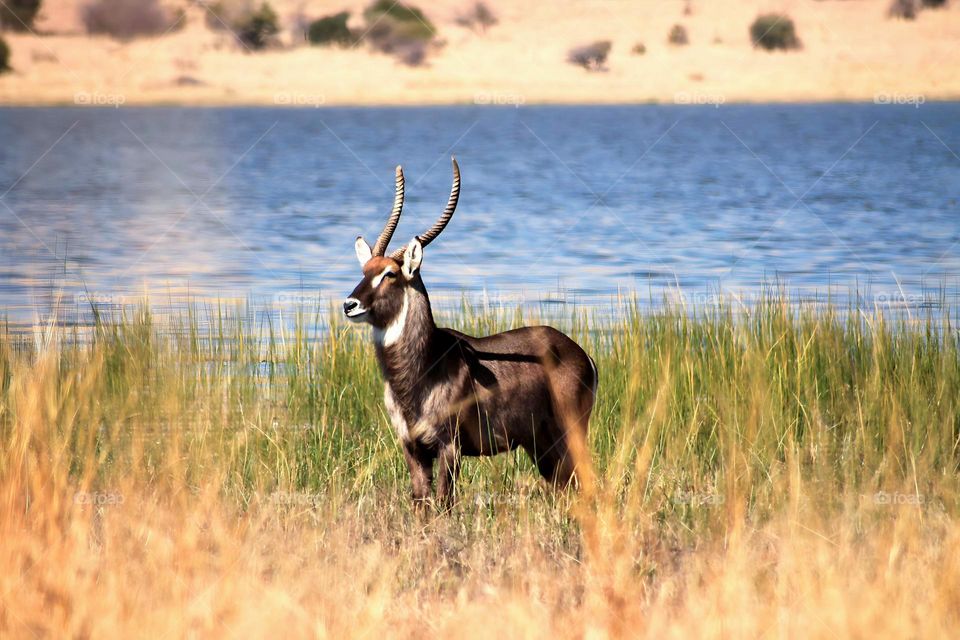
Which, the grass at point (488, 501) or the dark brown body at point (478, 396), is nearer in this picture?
the grass at point (488, 501)

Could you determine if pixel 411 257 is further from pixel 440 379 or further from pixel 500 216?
pixel 500 216

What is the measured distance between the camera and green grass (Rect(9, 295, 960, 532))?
7.62 m

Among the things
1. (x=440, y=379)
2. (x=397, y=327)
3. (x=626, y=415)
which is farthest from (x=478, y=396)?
(x=626, y=415)

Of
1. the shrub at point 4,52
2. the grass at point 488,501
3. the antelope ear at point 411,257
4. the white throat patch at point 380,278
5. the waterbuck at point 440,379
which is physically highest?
the shrub at point 4,52

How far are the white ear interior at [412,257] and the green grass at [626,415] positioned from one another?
4.14 feet

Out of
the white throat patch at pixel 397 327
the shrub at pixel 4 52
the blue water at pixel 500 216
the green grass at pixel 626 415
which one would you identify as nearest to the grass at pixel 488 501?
the green grass at pixel 626 415

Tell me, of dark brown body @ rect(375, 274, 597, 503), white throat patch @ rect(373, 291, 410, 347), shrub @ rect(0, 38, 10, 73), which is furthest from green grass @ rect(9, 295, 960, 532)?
shrub @ rect(0, 38, 10, 73)

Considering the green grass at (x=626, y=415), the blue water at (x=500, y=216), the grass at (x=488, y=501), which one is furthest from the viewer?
the blue water at (x=500, y=216)

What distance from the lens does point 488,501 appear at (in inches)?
300

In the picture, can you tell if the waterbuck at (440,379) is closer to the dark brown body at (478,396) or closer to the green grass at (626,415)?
the dark brown body at (478,396)

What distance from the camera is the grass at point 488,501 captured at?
5.57m

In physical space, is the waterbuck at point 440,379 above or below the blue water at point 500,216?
below

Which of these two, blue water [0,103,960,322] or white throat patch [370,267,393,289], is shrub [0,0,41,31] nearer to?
blue water [0,103,960,322]

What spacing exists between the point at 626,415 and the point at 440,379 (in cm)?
100
